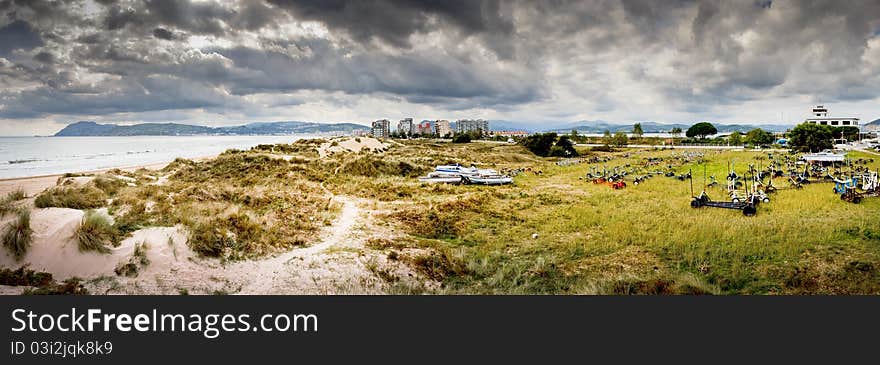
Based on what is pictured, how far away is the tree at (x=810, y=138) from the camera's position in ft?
115

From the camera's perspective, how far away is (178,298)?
3.67m

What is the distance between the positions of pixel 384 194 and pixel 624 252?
406 inches

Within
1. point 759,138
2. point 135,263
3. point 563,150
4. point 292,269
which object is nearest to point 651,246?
point 292,269

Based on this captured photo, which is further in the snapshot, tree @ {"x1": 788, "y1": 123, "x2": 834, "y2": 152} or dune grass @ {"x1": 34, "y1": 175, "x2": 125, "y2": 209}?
tree @ {"x1": 788, "y1": 123, "x2": 834, "y2": 152}

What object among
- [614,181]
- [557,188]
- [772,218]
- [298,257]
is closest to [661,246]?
[772,218]

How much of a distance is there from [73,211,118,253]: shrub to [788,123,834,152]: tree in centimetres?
4746

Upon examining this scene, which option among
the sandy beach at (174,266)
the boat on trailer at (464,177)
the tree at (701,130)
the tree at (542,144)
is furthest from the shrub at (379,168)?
the tree at (701,130)

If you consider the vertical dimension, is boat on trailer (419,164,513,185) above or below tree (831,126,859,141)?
below

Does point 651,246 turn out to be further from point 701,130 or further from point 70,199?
point 701,130

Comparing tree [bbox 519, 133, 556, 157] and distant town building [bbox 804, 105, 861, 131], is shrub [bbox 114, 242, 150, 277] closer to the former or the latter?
tree [bbox 519, 133, 556, 157]

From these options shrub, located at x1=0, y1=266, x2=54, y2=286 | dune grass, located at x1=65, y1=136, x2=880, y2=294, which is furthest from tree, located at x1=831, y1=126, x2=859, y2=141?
shrub, located at x1=0, y1=266, x2=54, y2=286

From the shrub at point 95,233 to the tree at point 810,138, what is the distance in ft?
156

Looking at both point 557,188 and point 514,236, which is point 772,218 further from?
point 557,188

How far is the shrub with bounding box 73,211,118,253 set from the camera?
6.68 m
